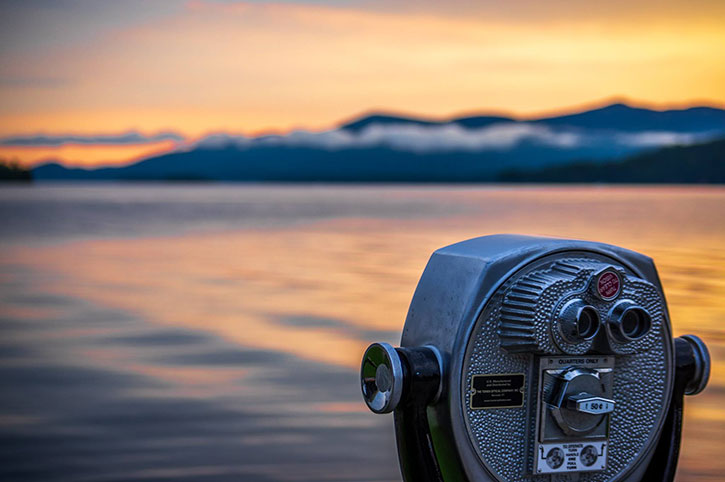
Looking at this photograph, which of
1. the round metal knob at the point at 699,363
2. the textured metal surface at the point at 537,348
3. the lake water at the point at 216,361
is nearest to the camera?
the textured metal surface at the point at 537,348

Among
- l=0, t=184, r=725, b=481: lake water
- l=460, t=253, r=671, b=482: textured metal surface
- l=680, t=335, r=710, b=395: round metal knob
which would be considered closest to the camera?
l=460, t=253, r=671, b=482: textured metal surface

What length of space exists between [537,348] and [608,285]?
0.26 meters

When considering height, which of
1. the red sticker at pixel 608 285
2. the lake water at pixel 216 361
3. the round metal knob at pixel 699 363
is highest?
the red sticker at pixel 608 285

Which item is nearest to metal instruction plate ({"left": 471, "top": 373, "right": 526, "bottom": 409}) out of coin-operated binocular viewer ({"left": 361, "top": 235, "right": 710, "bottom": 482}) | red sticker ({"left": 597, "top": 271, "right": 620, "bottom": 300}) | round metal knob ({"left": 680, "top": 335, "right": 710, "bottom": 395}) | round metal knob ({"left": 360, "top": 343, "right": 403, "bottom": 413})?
coin-operated binocular viewer ({"left": 361, "top": 235, "right": 710, "bottom": 482})

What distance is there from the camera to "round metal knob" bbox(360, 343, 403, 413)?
257 centimetres

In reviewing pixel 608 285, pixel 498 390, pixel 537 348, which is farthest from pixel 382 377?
pixel 608 285

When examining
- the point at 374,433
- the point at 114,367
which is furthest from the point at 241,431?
the point at 114,367

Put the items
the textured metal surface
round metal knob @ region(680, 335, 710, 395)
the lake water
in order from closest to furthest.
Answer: the textured metal surface, round metal knob @ region(680, 335, 710, 395), the lake water

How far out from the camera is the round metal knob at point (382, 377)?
2572 millimetres

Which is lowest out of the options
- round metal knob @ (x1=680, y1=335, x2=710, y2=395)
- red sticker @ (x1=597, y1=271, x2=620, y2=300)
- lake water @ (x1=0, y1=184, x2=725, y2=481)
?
lake water @ (x1=0, y1=184, x2=725, y2=481)

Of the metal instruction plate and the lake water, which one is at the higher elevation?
the metal instruction plate

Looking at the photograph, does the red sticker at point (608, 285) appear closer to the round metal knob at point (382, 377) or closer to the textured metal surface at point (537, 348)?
the textured metal surface at point (537, 348)

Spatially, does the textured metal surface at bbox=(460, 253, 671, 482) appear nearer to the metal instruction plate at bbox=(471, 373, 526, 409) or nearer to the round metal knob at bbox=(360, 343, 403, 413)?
the metal instruction plate at bbox=(471, 373, 526, 409)

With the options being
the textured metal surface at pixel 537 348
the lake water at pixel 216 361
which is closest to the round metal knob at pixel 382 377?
the textured metal surface at pixel 537 348
